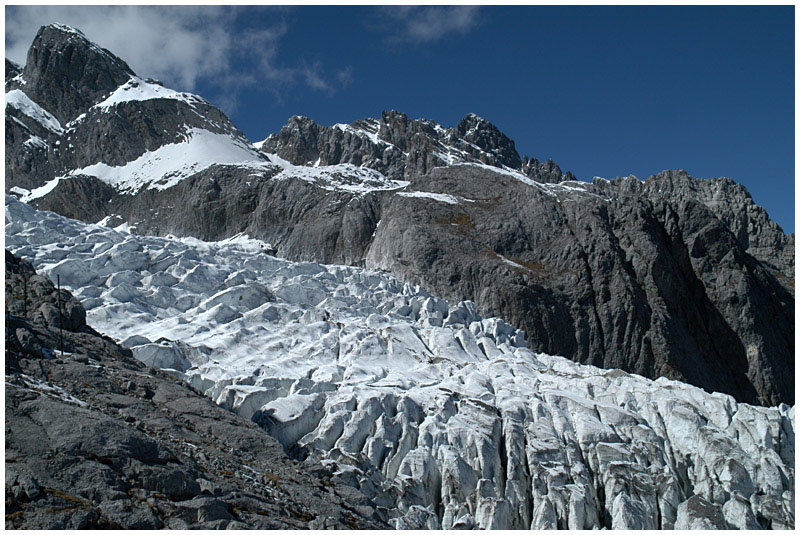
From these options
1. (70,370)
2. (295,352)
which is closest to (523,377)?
(295,352)

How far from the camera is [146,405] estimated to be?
1377 inches

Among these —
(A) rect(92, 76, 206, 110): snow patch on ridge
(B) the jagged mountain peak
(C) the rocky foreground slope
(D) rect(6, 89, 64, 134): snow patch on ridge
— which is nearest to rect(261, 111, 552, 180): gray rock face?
(A) rect(92, 76, 206, 110): snow patch on ridge

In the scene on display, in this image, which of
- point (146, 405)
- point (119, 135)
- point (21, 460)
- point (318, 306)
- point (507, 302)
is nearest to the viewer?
point (21, 460)

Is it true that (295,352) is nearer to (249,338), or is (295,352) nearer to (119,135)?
(249,338)

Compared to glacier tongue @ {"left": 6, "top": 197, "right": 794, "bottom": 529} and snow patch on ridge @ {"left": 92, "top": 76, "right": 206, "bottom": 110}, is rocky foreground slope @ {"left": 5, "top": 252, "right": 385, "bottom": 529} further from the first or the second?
snow patch on ridge @ {"left": 92, "top": 76, "right": 206, "bottom": 110}

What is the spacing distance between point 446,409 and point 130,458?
25.7 meters

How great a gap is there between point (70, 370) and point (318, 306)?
36.0 m

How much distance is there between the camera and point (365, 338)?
202 feet

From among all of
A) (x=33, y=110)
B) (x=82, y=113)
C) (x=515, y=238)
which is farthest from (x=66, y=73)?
(x=515, y=238)

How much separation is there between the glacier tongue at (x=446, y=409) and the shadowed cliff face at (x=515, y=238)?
1697 cm

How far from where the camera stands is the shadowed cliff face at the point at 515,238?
275 ft

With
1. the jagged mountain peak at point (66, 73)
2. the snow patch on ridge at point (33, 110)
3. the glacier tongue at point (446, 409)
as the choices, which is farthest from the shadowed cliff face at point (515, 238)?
the glacier tongue at point (446, 409)

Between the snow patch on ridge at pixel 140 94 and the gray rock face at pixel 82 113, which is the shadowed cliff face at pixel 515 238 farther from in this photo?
the snow patch on ridge at pixel 140 94

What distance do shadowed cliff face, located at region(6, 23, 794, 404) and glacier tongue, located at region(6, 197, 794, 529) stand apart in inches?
668
